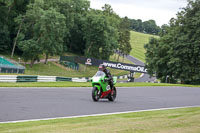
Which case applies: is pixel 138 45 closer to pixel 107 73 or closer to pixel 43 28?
pixel 43 28

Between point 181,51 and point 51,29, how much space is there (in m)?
27.9

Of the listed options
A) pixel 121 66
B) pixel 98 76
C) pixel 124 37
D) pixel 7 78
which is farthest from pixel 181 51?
pixel 124 37

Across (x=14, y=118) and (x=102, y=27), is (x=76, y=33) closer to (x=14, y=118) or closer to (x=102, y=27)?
(x=102, y=27)

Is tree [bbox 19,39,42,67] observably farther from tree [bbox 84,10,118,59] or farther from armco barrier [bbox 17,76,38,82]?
armco barrier [bbox 17,76,38,82]

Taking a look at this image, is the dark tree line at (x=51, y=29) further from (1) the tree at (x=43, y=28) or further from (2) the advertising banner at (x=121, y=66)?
(2) the advertising banner at (x=121, y=66)

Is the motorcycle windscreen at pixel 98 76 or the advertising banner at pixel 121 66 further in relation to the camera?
the advertising banner at pixel 121 66

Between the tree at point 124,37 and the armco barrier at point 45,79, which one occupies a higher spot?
the tree at point 124,37

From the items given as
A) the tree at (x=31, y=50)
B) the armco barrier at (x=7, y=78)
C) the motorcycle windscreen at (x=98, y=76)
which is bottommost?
the armco barrier at (x=7, y=78)

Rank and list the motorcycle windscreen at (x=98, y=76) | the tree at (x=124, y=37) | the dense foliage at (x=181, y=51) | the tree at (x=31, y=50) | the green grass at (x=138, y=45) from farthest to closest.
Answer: the green grass at (x=138, y=45), the tree at (x=124, y=37), the tree at (x=31, y=50), the dense foliage at (x=181, y=51), the motorcycle windscreen at (x=98, y=76)

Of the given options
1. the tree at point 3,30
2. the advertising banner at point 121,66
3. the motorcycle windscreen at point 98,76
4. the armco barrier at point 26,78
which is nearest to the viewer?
the motorcycle windscreen at point 98,76

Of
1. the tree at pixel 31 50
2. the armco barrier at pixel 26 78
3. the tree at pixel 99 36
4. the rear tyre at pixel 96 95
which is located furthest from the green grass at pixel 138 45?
the rear tyre at pixel 96 95

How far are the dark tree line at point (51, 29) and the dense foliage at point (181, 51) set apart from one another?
72.7 ft

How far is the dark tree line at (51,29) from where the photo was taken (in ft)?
229

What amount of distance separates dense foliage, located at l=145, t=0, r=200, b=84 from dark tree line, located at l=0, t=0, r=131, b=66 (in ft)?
72.7
